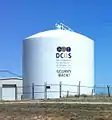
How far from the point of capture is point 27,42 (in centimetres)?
5131

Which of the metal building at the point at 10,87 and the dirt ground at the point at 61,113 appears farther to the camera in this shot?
the metal building at the point at 10,87

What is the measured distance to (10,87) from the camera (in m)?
60.2

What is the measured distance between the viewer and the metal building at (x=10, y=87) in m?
58.7

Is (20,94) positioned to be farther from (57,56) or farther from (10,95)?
(57,56)

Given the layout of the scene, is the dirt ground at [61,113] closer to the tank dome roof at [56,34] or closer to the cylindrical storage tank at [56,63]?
the cylindrical storage tank at [56,63]

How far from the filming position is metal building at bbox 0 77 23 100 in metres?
58.7

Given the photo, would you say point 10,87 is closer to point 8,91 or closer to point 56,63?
point 8,91

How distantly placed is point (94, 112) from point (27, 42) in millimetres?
28089

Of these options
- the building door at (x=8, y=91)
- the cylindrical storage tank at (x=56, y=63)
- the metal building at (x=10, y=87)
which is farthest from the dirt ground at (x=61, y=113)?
the building door at (x=8, y=91)

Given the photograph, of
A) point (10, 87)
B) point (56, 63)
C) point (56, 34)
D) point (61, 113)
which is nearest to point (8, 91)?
point (10, 87)

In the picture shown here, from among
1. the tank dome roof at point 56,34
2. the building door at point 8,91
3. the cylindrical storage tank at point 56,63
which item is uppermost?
the tank dome roof at point 56,34

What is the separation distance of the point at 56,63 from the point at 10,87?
41.7ft

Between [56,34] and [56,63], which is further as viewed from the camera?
[56,34]

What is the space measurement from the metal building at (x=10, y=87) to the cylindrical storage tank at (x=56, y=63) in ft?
23.7
